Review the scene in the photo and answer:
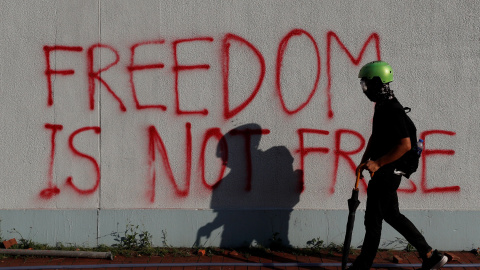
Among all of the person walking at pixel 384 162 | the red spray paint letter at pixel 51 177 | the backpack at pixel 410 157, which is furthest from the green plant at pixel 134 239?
the backpack at pixel 410 157

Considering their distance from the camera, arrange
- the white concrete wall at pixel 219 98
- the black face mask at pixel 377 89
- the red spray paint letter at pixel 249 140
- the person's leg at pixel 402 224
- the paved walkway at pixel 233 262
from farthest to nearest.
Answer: the red spray paint letter at pixel 249 140, the white concrete wall at pixel 219 98, the paved walkway at pixel 233 262, the person's leg at pixel 402 224, the black face mask at pixel 377 89

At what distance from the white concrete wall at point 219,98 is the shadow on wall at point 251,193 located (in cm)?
2

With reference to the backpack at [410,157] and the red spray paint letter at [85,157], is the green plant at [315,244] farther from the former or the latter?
the red spray paint letter at [85,157]

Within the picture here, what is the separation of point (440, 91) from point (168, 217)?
3.00 metres

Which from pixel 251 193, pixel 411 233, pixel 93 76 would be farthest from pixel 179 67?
pixel 411 233

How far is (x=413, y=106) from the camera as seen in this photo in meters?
6.05

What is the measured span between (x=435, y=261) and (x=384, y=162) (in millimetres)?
1024

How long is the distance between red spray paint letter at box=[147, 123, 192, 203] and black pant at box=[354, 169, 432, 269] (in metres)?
1.88

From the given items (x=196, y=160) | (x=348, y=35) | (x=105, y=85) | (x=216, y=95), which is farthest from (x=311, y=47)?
(x=105, y=85)

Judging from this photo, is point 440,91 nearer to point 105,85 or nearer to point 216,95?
point 216,95

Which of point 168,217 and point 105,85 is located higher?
point 105,85

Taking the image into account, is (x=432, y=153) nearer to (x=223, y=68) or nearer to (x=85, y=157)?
(x=223, y=68)

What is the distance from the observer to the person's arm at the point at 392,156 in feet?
16.5

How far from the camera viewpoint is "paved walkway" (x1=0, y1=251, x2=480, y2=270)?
5.73 m
